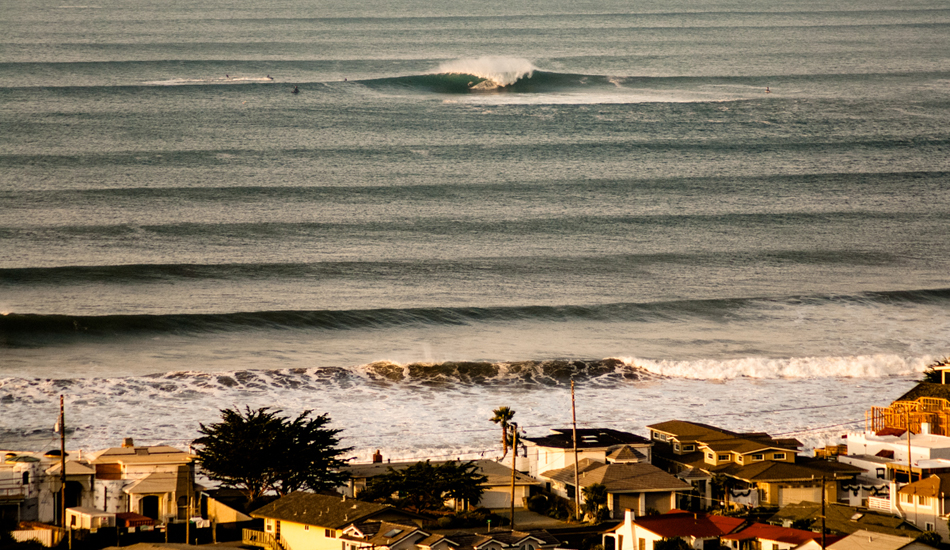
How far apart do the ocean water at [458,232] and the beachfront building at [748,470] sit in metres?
4.52

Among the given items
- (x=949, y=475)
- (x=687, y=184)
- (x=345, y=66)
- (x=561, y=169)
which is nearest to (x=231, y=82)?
(x=345, y=66)

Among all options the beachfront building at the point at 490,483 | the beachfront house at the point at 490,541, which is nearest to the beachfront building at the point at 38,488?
the beachfront building at the point at 490,483

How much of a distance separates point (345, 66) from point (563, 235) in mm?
41261

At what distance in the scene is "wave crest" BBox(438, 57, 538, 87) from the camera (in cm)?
9362

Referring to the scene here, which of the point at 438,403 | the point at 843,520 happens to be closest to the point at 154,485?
the point at 438,403

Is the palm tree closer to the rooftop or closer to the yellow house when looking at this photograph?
the rooftop

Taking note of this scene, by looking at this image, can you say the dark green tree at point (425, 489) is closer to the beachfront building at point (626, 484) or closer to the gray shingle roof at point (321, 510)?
the gray shingle roof at point (321, 510)

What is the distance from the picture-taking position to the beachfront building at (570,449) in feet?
95.6

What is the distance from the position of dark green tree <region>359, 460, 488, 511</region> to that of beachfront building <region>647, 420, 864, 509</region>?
17.6ft

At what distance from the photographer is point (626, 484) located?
88.0ft

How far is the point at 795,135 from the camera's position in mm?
79750

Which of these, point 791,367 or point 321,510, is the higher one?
point 791,367

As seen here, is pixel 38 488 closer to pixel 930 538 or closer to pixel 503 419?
pixel 503 419

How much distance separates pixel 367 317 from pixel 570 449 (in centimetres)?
1956
